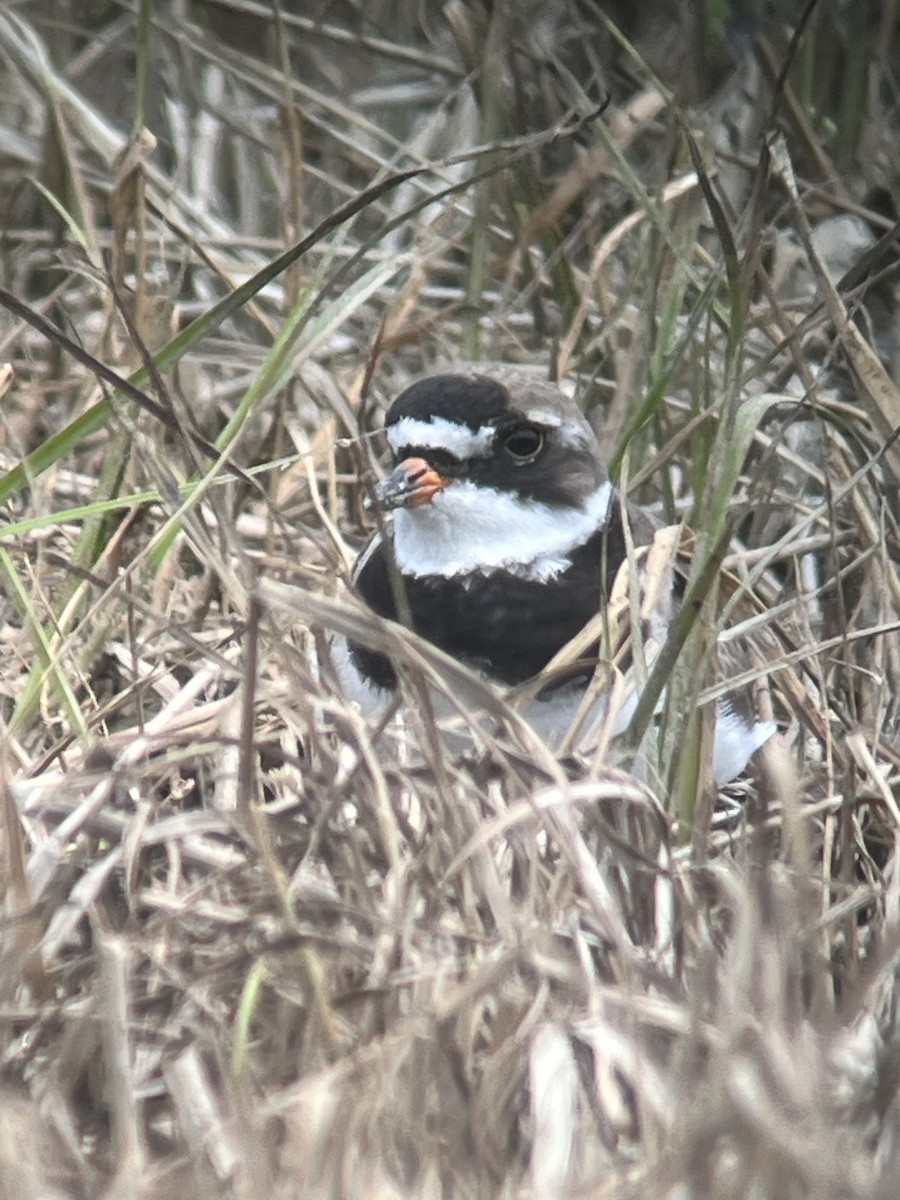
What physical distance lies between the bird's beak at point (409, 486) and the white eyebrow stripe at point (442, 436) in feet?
0.13

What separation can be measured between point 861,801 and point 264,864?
4.04 ft

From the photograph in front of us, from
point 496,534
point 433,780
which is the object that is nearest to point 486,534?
point 496,534

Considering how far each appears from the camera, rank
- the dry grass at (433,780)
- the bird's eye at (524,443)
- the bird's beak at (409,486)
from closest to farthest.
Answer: the dry grass at (433,780)
the bird's beak at (409,486)
the bird's eye at (524,443)

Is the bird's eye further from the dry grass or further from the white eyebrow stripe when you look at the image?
the dry grass

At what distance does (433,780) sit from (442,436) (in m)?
1.03

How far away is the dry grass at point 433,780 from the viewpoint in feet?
7.07

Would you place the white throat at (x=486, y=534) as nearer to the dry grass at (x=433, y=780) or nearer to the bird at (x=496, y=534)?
the bird at (x=496, y=534)

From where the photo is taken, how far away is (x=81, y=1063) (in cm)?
236

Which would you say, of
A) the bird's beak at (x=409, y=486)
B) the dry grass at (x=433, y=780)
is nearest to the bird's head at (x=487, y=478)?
the bird's beak at (x=409, y=486)

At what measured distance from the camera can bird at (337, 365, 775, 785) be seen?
3.51 metres

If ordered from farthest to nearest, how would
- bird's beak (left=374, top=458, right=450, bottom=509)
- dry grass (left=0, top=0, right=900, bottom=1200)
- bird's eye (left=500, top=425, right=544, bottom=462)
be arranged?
bird's eye (left=500, top=425, right=544, bottom=462)
bird's beak (left=374, top=458, right=450, bottom=509)
dry grass (left=0, top=0, right=900, bottom=1200)

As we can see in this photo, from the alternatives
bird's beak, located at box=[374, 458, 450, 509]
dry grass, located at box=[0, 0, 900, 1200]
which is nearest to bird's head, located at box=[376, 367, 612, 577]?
bird's beak, located at box=[374, 458, 450, 509]

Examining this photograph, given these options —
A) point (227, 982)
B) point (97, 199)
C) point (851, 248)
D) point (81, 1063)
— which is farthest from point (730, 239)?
point (97, 199)

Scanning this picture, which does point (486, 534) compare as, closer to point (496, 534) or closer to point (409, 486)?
point (496, 534)
